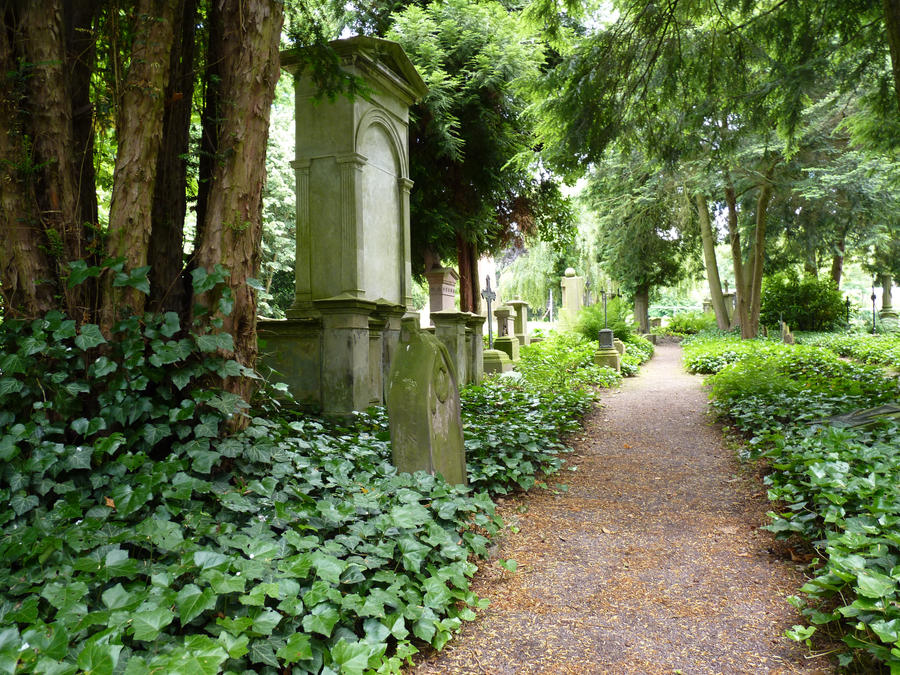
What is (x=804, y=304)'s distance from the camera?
21703 millimetres

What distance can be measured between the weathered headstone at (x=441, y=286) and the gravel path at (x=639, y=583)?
28.7ft

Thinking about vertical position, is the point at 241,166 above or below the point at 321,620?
above

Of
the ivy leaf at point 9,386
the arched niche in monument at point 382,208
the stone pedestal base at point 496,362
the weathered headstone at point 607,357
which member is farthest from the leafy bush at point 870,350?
the ivy leaf at point 9,386

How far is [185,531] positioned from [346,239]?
4.54 m

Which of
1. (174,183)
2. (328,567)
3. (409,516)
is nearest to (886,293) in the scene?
(409,516)

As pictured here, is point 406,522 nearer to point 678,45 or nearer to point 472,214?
point 678,45

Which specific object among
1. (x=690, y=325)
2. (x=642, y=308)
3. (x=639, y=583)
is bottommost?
(x=639, y=583)

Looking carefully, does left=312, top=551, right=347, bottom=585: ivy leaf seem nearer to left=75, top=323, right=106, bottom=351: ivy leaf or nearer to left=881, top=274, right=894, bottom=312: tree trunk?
left=75, top=323, right=106, bottom=351: ivy leaf

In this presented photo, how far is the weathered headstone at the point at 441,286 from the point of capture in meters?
13.6

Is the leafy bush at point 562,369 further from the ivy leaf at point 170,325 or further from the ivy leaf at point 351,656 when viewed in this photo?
the ivy leaf at point 351,656

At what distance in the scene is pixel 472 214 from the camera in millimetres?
12547

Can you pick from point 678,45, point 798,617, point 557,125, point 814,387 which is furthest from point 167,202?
point 814,387

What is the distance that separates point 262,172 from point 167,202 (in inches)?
23.8

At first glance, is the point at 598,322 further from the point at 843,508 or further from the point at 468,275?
the point at 843,508
